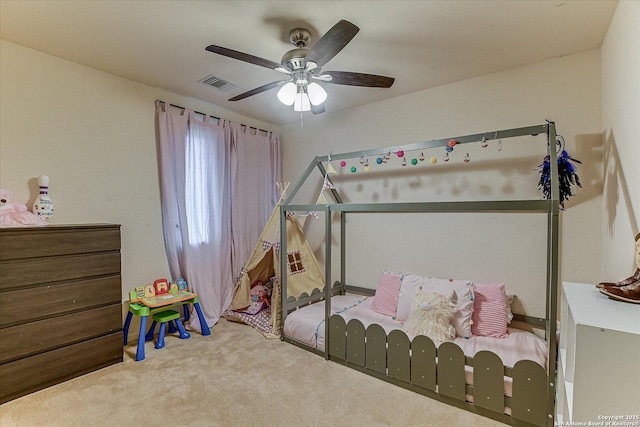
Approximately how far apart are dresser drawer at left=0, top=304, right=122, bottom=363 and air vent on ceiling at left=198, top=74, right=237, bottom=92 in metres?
2.15

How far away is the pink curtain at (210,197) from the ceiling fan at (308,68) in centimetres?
149

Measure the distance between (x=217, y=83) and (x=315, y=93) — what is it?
4.36ft

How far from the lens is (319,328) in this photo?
267 cm

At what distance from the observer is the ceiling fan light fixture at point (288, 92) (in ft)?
6.55

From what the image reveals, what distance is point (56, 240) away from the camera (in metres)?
2.15

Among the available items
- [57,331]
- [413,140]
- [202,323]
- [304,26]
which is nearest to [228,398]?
[202,323]

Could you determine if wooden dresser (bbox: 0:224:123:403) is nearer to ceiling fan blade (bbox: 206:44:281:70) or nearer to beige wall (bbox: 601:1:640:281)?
ceiling fan blade (bbox: 206:44:281:70)

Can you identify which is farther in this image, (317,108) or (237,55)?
(317,108)

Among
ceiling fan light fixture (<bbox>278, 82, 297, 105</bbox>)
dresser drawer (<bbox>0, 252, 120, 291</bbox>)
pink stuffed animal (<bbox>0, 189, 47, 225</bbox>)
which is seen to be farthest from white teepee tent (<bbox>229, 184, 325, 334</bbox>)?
pink stuffed animal (<bbox>0, 189, 47, 225</bbox>)

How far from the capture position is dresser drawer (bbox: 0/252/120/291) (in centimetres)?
198

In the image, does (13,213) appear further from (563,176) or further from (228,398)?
(563,176)

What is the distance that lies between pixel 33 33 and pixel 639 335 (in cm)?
356

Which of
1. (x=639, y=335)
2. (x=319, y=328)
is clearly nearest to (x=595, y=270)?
(x=639, y=335)

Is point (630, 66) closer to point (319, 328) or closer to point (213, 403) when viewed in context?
point (319, 328)
